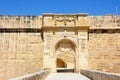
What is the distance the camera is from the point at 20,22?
13875 mm

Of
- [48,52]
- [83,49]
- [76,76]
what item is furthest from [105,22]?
[76,76]

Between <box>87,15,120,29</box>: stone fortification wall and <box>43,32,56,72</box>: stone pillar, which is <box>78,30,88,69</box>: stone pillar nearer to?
<box>87,15,120,29</box>: stone fortification wall

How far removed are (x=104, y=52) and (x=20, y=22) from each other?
5.20 metres

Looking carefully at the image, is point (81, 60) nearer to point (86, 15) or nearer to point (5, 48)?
point (86, 15)

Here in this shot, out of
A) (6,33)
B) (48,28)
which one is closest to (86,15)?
(48,28)

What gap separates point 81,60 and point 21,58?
11.2 feet

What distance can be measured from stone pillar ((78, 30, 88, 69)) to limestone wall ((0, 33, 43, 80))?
223 cm

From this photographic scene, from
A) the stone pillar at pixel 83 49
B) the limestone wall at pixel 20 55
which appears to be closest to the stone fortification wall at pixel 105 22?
the stone pillar at pixel 83 49

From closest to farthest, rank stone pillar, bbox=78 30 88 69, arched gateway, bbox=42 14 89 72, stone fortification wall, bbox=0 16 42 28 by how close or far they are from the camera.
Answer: stone pillar, bbox=78 30 88 69 < arched gateway, bbox=42 14 89 72 < stone fortification wall, bbox=0 16 42 28

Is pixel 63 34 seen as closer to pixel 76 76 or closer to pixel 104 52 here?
pixel 104 52

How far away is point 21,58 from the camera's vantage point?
1348cm

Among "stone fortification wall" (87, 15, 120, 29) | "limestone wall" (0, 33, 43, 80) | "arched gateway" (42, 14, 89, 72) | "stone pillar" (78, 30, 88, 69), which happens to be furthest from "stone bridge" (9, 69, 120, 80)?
"stone fortification wall" (87, 15, 120, 29)

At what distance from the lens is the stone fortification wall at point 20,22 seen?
45.3ft

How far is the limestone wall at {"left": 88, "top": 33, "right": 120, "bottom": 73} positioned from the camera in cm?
1347
